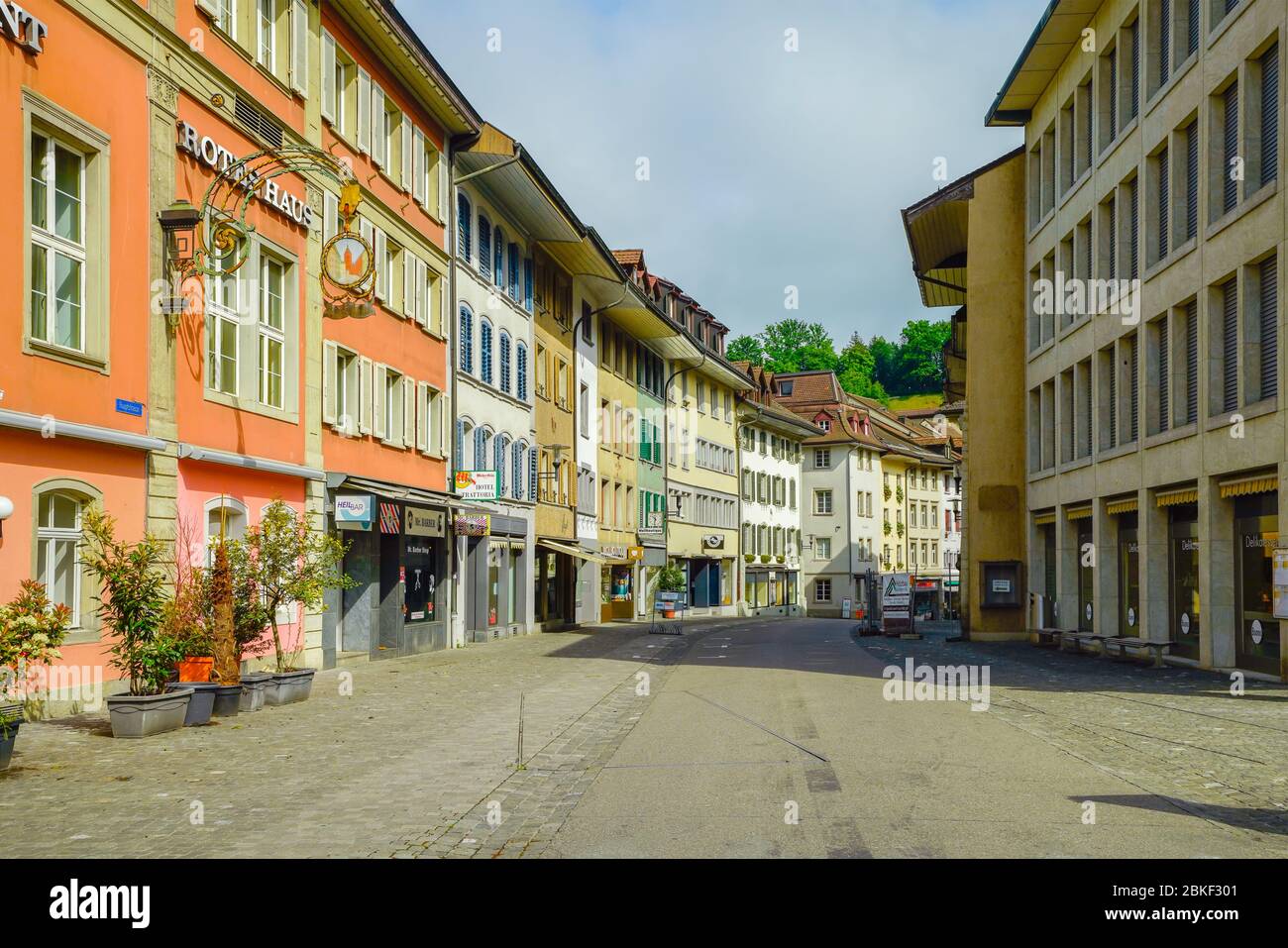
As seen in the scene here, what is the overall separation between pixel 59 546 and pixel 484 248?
68.2ft

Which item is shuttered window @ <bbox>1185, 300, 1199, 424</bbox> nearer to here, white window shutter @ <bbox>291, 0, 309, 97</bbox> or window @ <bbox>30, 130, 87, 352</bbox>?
white window shutter @ <bbox>291, 0, 309, 97</bbox>

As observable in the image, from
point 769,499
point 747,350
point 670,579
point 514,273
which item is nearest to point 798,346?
point 747,350

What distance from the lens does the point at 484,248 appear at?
114ft

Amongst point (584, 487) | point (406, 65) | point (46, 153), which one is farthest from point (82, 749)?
point (584, 487)

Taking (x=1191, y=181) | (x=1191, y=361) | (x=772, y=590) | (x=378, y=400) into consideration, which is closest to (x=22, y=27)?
(x=378, y=400)

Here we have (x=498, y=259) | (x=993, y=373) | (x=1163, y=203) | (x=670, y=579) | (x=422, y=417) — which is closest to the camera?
(x=1163, y=203)

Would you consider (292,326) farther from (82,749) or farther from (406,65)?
(82,749)

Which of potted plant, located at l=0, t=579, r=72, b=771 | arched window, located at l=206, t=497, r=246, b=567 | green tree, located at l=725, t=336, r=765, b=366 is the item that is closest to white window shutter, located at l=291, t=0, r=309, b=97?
arched window, located at l=206, t=497, r=246, b=567

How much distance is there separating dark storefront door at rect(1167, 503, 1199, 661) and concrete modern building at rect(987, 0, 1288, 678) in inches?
2.2

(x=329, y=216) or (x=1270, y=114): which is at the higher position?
(x=1270, y=114)

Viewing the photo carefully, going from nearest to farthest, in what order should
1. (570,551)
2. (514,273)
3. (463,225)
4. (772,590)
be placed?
1. (463,225)
2. (514,273)
3. (570,551)
4. (772,590)

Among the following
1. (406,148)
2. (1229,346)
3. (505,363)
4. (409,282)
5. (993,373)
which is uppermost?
(406,148)

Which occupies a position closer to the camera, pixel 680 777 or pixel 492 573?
pixel 680 777

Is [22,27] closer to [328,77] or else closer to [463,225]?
[328,77]
